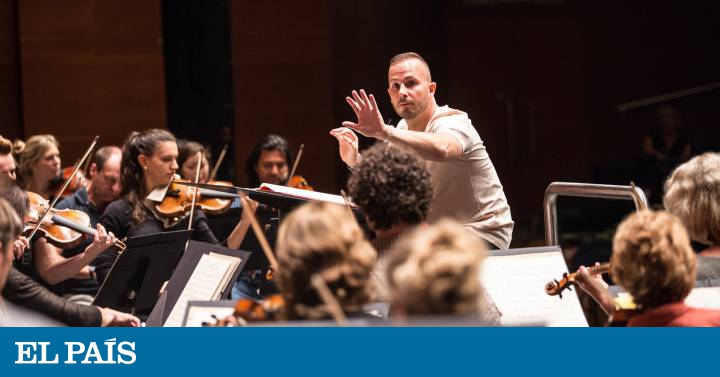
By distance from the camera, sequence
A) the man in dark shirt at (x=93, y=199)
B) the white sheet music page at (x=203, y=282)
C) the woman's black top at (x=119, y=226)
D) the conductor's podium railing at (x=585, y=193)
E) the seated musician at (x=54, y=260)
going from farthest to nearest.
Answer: the man in dark shirt at (x=93, y=199)
the woman's black top at (x=119, y=226)
the seated musician at (x=54, y=260)
the conductor's podium railing at (x=585, y=193)
the white sheet music page at (x=203, y=282)

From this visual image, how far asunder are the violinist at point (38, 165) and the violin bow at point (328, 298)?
328 cm

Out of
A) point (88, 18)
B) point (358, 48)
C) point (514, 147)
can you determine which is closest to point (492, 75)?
point (514, 147)

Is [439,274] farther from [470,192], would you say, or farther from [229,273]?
[470,192]

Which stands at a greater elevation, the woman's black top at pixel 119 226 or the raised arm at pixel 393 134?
the raised arm at pixel 393 134

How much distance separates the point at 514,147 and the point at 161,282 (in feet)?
15.1

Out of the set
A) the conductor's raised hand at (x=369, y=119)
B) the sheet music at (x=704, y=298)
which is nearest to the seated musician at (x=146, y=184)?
the conductor's raised hand at (x=369, y=119)

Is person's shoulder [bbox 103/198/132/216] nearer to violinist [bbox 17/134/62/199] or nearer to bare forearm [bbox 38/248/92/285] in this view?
bare forearm [bbox 38/248/92/285]

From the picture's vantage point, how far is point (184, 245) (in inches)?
140

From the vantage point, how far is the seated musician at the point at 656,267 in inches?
83.4

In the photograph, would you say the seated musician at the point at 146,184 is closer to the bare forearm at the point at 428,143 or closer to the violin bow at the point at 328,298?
the bare forearm at the point at 428,143

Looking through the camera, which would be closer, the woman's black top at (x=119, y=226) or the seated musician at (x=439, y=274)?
the seated musician at (x=439, y=274)

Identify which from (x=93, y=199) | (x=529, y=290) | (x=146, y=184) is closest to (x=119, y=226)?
(x=146, y=184)
